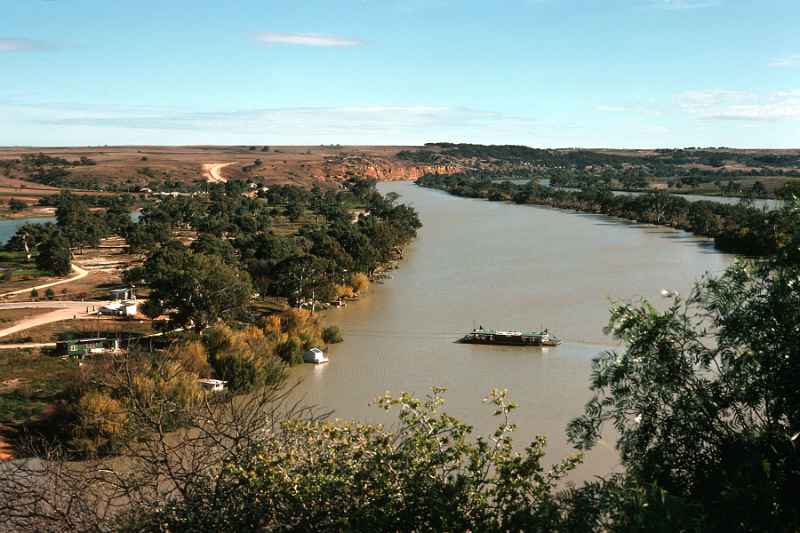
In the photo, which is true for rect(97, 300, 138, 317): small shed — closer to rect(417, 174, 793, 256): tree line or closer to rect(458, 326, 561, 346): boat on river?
rect(458, 326, 561, 346): boat on river

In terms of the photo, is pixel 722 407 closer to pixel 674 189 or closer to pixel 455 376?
pixel 455 376

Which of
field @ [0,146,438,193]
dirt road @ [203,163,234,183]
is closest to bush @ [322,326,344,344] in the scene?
field @ [0,146,438,193]

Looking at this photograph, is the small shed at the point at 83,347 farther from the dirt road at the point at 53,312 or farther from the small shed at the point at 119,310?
Answer: the small shed at the point at 119,310

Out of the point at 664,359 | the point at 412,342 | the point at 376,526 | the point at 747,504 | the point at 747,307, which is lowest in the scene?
the point at 412,342

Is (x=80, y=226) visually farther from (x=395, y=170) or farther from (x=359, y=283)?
(x=395, y=170)

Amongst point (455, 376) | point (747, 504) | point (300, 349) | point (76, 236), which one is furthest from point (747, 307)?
point (76, 236)

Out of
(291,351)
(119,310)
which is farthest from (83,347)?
(291,351)

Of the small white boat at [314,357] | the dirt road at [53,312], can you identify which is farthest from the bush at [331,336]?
the dirt road at [53,312]
